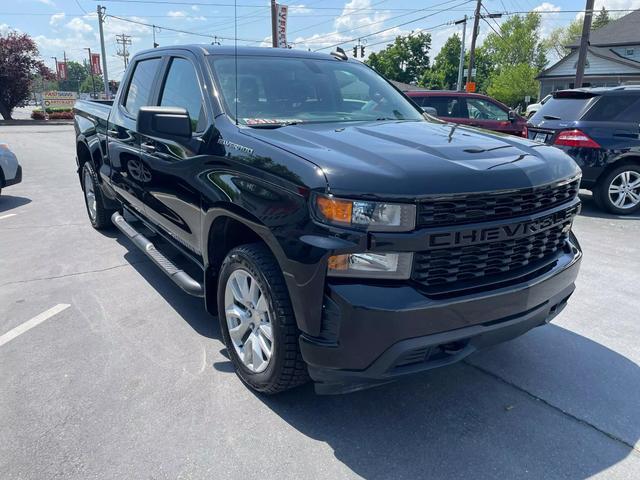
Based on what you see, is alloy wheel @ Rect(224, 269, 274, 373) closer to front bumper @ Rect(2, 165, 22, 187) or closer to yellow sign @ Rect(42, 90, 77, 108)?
front bumper @ Rect(2, 165, 22, 187)

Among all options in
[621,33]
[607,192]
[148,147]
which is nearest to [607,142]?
[607,192]

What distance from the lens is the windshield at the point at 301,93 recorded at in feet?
10.8

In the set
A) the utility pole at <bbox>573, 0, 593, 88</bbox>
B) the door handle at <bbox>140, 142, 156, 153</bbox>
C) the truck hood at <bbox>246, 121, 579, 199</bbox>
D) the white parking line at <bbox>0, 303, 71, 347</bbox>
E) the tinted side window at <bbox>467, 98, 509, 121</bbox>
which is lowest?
the white parking line at <bbox>0, 303, 71, 347</bbox>

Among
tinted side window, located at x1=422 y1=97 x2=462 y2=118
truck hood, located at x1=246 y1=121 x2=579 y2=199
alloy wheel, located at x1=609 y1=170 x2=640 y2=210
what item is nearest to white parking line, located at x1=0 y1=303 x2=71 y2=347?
truck hood, located at x1=246 y1=121 x2=579 y2=199

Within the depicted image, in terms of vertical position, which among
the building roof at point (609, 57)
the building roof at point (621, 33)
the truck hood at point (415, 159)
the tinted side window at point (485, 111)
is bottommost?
the truck hood at point (415, 159)

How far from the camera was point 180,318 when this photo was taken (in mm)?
3979

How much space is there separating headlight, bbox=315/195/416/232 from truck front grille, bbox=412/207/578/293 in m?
0.16

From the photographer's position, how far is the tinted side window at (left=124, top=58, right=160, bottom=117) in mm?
4320

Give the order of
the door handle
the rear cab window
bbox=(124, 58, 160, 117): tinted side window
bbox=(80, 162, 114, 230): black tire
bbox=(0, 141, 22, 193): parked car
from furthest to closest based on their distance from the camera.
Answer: bbox=(0, 141, 22, 193): parked car < the rear cab window < bbox=(80, 162, 114, 230): black tire < bbox=(124, 58, 160, 117): tinted side window < the door handle

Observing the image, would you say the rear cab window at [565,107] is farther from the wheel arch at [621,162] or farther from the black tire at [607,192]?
the black tire at [607,192]

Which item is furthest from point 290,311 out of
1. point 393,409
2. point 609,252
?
point 609,252

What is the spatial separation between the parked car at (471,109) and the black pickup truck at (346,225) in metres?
8.23

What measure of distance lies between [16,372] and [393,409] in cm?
234

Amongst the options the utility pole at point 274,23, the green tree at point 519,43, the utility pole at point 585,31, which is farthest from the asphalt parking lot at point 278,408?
the green tree at point 519,43
